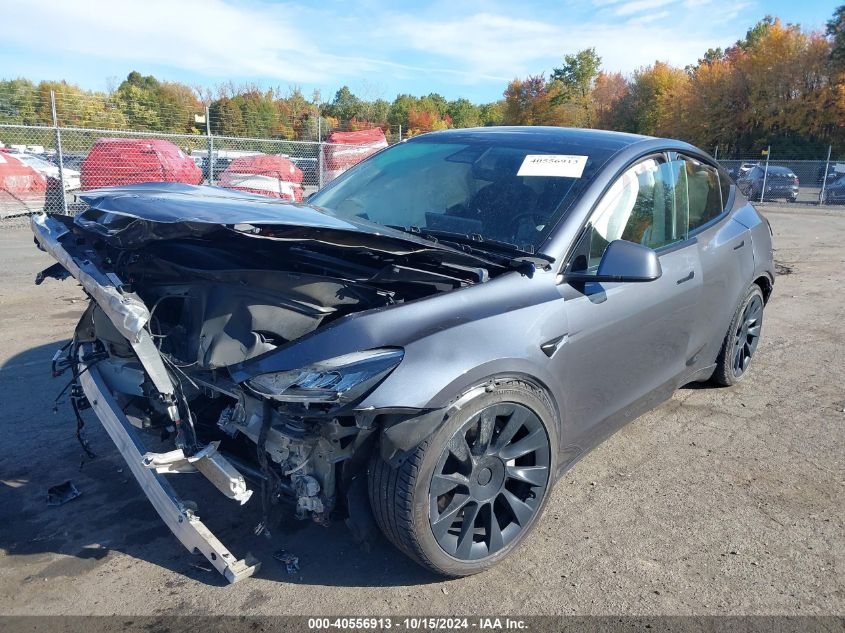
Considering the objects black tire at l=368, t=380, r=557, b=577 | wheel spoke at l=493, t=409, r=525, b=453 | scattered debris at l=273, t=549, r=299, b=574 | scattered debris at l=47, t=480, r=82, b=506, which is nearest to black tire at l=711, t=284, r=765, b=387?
black tire at l=368, t=380, r=557, b=577

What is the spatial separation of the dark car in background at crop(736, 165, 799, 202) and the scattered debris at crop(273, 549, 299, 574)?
27.5m

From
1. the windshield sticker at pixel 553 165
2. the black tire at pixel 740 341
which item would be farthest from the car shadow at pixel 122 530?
the black tire at pixel 740 341

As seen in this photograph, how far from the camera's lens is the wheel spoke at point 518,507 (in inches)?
108

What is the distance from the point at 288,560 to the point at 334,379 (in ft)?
3.27

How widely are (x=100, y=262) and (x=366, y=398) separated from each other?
141cm

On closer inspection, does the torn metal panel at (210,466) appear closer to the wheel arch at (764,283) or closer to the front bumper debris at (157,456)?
the front bumper debris at (157,456)

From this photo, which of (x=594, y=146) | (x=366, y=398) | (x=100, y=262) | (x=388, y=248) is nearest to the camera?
(x=366, y=398)

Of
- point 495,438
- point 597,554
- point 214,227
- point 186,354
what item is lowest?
point 597,554

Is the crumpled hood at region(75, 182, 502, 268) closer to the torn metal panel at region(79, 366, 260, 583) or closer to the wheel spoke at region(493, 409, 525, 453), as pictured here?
the wheel spoke at region(493, 409, 525, 453)

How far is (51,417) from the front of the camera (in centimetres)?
409

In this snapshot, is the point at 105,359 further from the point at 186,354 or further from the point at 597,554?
the point at 597,554

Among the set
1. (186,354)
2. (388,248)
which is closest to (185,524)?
(186,354)

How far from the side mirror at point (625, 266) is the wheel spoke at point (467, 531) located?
1087 millimetres

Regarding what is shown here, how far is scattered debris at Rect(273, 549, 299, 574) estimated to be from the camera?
2.73 meters
